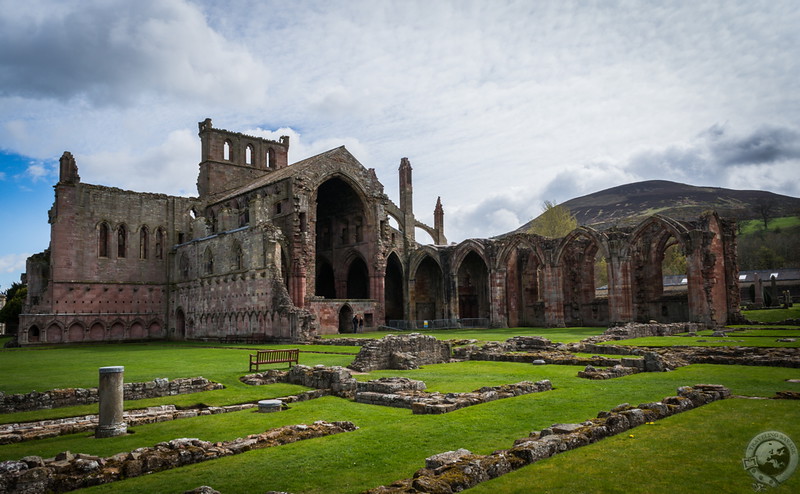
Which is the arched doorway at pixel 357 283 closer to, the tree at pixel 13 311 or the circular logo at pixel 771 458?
the tree at pixel 13 311

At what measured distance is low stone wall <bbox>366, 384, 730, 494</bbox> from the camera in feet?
22.2

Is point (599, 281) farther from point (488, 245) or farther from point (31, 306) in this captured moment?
point (31, 306)

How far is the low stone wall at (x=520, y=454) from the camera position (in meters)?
6.77

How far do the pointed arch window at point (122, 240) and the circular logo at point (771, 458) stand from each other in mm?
51046

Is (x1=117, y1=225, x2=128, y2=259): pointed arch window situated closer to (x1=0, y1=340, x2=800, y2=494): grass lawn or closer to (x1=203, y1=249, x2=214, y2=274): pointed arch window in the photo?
(x1=203, y1=249, x2=214, y2=274): pointed arch window

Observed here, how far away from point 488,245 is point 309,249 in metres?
15.5

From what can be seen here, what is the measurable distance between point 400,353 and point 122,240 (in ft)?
125

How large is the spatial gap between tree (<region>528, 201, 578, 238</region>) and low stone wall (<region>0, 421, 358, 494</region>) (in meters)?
63.3

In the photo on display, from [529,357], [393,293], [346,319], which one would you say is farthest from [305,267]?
[529,357]

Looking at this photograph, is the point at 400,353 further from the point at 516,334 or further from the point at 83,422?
the point at 516,334

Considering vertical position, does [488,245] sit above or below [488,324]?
above

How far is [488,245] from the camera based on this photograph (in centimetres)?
5059

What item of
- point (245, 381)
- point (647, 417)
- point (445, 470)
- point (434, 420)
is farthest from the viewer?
point (245, 381)

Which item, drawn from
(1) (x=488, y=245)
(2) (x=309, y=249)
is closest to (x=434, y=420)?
(2) (x=309, y=249)
